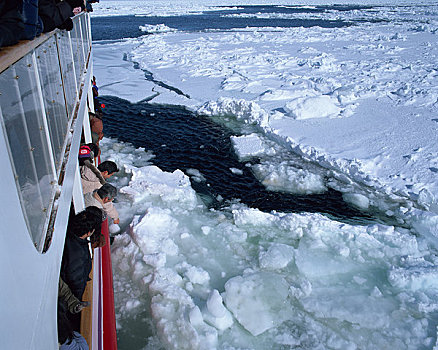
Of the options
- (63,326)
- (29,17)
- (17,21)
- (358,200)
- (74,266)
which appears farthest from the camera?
(358,200)

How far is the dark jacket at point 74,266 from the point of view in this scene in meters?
2.39

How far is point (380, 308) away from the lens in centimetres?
351

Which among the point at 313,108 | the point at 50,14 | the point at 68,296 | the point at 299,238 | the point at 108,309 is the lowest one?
the point at 299,238

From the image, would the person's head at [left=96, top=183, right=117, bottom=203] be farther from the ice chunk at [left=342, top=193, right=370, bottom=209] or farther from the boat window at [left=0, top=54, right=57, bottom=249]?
the ice chunk at [left=342, top=193, right=370, bottom=209]

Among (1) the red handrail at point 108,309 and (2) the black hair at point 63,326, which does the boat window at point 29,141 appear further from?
(1) the red handrail at point 108,309

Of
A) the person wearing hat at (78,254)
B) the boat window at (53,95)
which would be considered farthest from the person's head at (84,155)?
the person wearing hat at (78,254)

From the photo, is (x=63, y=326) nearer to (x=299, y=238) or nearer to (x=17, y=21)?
(x=17, y=21)

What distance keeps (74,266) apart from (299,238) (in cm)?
298

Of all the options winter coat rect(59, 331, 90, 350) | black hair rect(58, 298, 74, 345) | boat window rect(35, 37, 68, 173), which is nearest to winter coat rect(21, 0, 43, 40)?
boat window rect(35, 37, 68, 173)

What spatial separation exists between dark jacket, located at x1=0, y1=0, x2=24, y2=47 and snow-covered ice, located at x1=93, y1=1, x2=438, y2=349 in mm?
2685

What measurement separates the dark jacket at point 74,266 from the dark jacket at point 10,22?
4.67ft

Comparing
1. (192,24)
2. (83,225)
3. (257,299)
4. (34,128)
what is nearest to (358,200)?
(257,299)

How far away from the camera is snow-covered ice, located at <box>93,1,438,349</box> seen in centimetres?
331

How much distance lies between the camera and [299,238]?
454 centimetres
